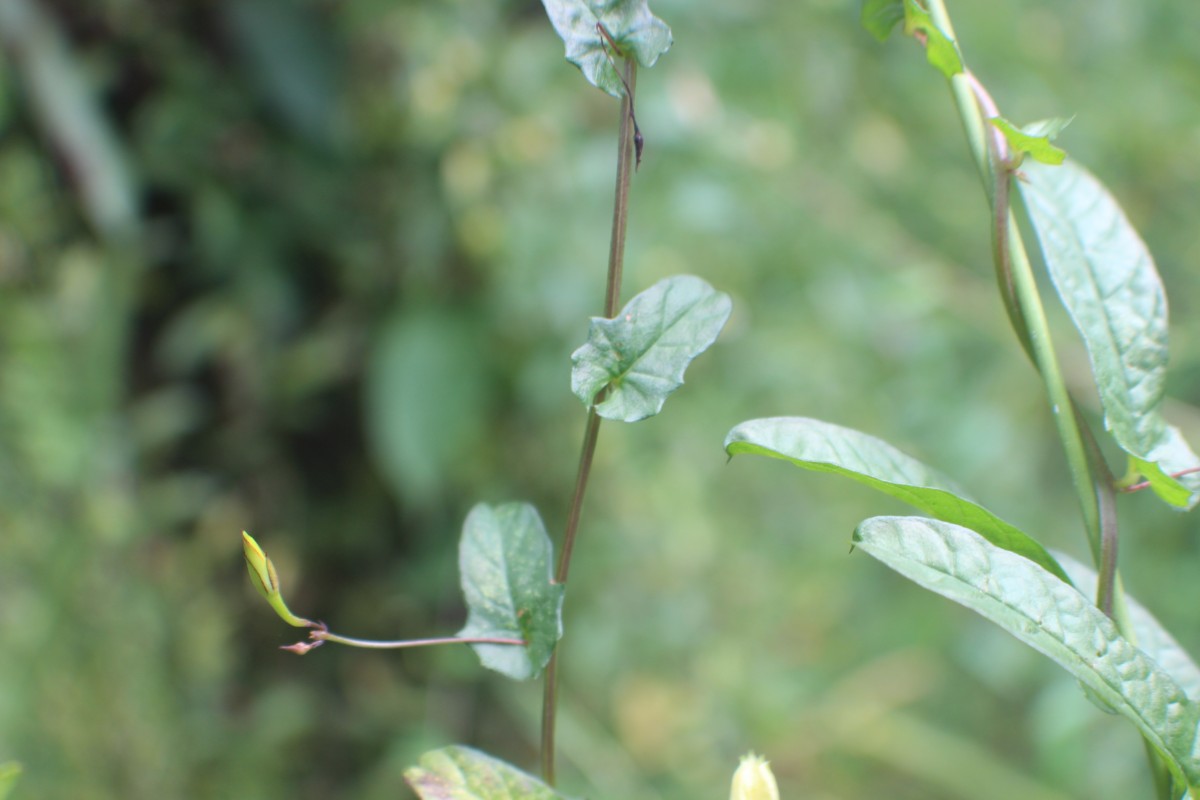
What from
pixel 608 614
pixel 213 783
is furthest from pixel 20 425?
pixel 608 614

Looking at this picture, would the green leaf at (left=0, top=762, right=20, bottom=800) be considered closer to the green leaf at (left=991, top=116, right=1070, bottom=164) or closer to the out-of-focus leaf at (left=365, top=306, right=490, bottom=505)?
the green leaf at (left=991, top=116, right=1070, bottom=164)

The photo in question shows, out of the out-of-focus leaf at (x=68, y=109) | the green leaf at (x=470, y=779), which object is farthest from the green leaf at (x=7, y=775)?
the out-of-focus leaf at (x=68, y=109)

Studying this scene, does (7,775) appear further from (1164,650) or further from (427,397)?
(427,397)

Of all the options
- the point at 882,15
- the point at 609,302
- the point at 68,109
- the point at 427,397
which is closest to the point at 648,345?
the point at 609,302

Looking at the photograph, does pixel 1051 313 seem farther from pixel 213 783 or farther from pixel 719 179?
pixel 213 783

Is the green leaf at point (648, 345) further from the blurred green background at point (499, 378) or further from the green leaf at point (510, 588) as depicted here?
the blurred green background at point (499, 378)

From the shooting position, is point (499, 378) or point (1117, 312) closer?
point (1117, 312)
